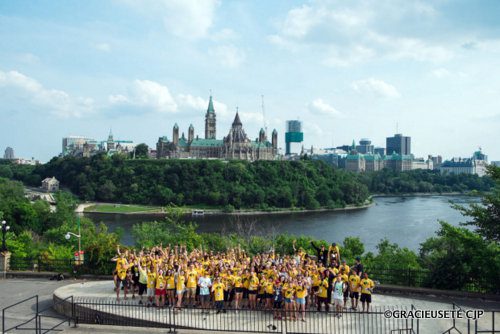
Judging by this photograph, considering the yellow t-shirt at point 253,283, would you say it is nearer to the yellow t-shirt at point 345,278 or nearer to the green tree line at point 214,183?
→ the yellow t-shirt at point 345,278

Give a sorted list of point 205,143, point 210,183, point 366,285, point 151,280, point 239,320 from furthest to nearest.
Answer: point 205,143, point 210,183, point 151,280, point 366,285, point 239,320

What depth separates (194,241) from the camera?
31.1m

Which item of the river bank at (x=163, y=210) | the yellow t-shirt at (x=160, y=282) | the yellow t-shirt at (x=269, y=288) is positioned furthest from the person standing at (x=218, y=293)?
the river bank at (x=163, y=210)

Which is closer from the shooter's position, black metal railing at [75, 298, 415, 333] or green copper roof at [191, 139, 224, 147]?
black metal railing at [75, 298, 415, 333]

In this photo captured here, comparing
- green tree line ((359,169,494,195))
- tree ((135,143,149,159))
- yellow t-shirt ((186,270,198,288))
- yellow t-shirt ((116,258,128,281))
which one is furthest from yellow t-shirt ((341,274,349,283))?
green tree line ((359,169,494,195))

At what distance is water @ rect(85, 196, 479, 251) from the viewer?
5925 centimetres

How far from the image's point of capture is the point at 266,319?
1352 centimetres

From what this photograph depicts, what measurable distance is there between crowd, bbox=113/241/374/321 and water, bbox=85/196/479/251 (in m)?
34.8

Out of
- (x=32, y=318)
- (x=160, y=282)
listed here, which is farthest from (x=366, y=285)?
(x=32, y=318)

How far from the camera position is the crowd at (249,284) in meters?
13.7

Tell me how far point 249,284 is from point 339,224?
6198cm

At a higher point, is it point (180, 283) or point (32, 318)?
point (180, 283)

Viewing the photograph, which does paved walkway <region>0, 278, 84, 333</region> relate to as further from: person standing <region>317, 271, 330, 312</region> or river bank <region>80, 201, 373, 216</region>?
river bank <region>80, 201, 373, 216</region>

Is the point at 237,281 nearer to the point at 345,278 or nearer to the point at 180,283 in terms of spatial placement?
the point at 180,283
